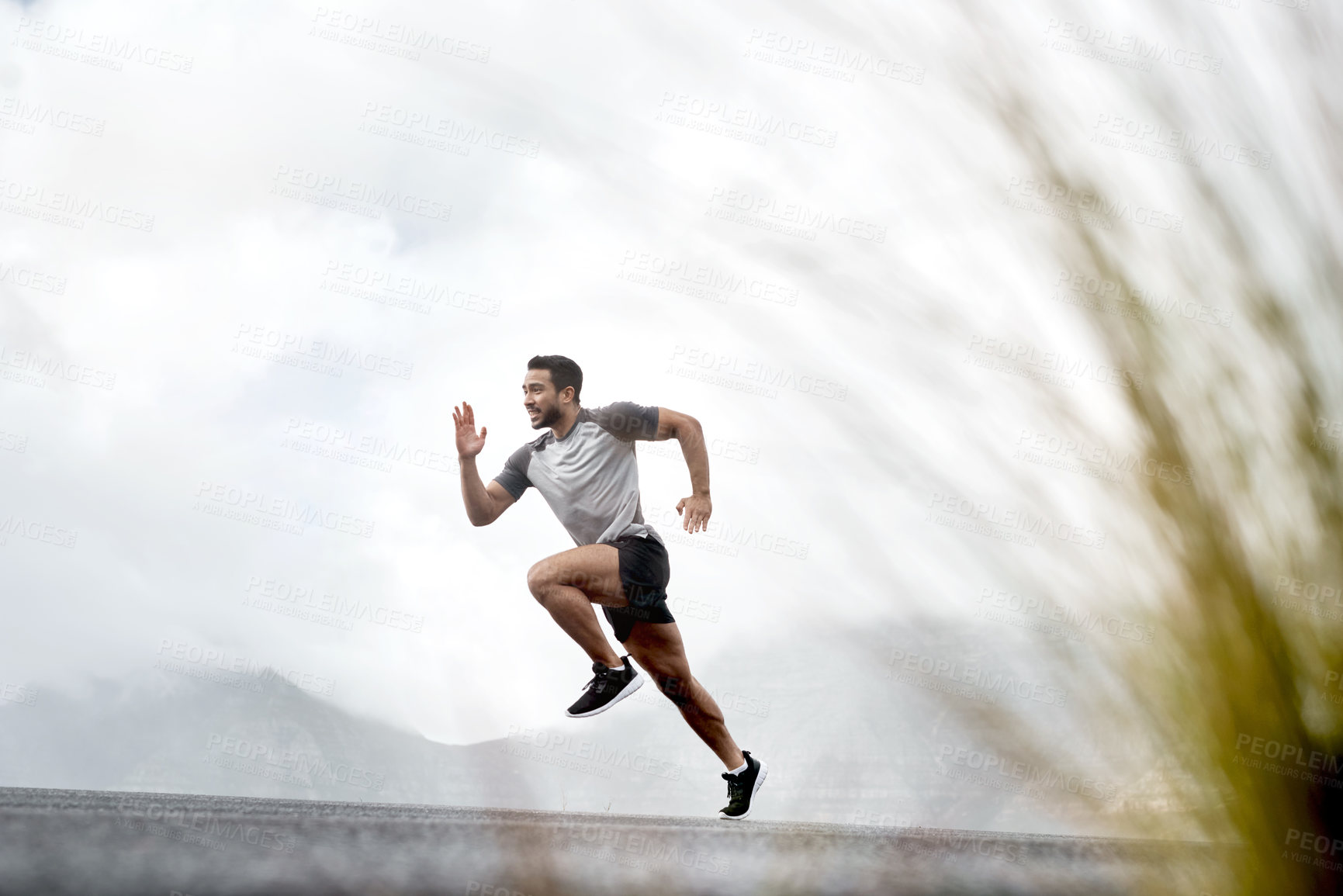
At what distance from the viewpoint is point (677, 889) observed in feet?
2.39

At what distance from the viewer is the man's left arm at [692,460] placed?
2.31m

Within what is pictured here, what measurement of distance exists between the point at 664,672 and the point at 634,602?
0.68 ft

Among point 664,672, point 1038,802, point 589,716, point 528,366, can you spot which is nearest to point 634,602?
point 664,672

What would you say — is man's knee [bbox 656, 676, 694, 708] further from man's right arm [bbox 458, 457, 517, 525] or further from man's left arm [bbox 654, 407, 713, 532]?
man's right arm [bbox 458, 457, 517, 525]

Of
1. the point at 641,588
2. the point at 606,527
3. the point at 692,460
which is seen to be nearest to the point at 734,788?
the point at 641,588

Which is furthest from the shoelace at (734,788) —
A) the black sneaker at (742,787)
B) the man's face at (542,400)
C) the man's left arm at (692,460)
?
the man's face at (542,400)

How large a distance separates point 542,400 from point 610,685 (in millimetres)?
839

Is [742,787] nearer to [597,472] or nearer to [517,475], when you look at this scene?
[597,472]

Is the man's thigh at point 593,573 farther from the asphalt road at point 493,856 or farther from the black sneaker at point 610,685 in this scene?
the asphalt road at point 493,856

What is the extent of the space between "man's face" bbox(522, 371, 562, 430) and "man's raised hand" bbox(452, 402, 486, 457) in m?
0.16

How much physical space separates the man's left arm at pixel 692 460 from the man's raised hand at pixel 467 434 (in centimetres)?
51

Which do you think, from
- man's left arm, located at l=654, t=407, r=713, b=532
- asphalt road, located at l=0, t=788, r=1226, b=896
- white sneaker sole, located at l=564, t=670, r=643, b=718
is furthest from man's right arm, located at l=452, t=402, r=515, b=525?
asphalt road, located at l=0, t=788, r=1226, b=896

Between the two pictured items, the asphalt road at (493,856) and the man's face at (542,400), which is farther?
the man's face at (542,400)

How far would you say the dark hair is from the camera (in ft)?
8.17
